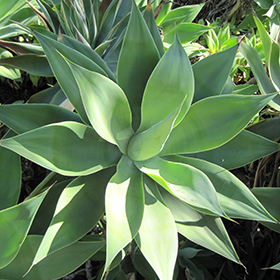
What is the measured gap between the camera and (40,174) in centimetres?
110

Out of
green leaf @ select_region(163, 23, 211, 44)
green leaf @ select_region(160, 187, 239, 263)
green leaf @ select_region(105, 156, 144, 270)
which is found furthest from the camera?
green leaf @ select_region(163, 23, 211, 44)

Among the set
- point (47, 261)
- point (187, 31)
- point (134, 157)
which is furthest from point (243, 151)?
point (187, 31)

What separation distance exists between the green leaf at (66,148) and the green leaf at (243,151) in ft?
0.86

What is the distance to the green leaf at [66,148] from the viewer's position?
0.48 meters

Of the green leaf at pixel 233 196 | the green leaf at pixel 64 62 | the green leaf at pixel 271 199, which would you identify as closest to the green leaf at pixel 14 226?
the green leaf at pixel 64 62

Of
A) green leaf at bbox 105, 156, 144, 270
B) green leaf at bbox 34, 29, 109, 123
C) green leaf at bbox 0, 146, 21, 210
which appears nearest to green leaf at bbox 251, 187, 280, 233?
green leaf at bbox 105, 156, 144, 270

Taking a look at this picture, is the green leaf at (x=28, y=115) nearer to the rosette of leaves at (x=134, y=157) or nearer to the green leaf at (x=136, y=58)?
the rosette of leaves at (x=134, y=157)

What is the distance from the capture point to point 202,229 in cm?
59

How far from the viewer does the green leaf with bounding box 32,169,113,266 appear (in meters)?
0.50

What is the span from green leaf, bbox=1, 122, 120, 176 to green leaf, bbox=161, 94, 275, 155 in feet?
0.52

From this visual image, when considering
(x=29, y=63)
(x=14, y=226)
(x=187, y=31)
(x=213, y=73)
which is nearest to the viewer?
(x=14, y=226)

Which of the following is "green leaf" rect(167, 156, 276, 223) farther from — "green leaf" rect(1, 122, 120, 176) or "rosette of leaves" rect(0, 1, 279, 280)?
"green leaf" rect(1, 122, 120, 176)

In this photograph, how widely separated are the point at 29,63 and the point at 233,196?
26.9 inches

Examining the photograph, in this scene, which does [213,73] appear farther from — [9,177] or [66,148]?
[9,177]
